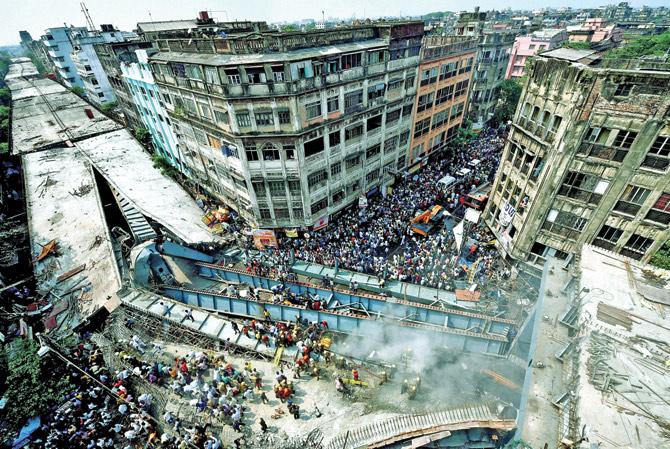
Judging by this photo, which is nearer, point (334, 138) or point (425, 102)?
point (334, 138)

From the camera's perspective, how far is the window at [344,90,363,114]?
93.7 feet

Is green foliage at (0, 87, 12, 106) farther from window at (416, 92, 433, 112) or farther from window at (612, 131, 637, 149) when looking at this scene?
window at (612, 131, 637, 149)

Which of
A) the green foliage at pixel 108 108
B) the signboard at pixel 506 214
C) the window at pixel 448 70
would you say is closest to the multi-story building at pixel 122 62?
the green foliage at pixel 108 108

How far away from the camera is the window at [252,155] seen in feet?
86.2

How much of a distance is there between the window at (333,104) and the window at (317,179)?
18.9ft

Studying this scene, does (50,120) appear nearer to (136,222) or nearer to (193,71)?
(136,222)

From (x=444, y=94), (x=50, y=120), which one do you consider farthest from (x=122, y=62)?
(x=444, y=94)

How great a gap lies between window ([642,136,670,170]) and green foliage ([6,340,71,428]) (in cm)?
3693

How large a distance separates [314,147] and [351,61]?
861cm

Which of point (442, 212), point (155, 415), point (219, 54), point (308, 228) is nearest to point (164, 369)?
point (155, 415)

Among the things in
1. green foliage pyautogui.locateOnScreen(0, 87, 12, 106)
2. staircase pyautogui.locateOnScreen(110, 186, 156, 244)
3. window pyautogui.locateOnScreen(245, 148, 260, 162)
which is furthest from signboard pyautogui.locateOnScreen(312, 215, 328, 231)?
green foliage pyautogui.locateOnScreen(0, 87, 12, 106)

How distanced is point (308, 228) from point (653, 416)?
85.5ft

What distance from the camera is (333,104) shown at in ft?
90.2

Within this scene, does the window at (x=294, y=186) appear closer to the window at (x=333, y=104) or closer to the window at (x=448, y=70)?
the window at (x=333, y=104)
